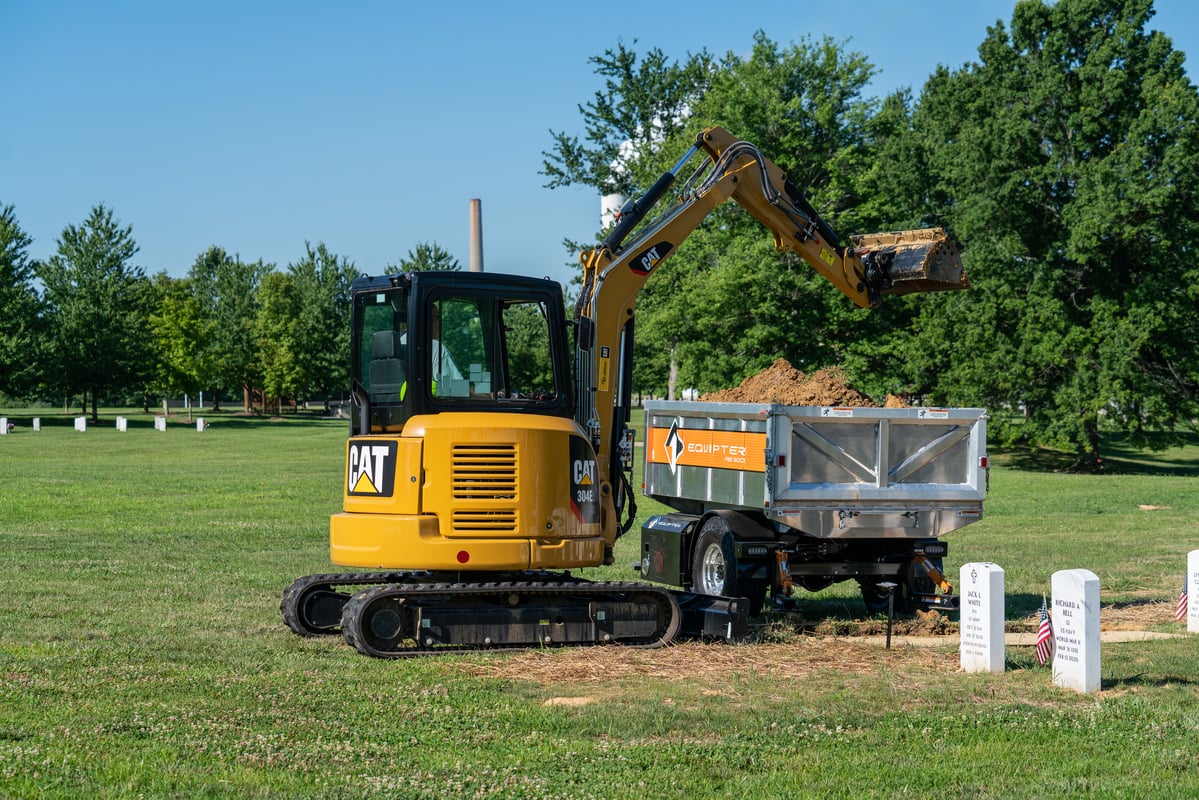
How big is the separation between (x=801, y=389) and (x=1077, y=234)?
31993 mm

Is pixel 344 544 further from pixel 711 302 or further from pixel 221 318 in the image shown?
pixel 221 318

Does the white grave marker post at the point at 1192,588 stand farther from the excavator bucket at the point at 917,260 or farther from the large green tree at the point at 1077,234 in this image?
the large green tree at the point at 1077,234

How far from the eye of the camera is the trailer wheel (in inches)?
537

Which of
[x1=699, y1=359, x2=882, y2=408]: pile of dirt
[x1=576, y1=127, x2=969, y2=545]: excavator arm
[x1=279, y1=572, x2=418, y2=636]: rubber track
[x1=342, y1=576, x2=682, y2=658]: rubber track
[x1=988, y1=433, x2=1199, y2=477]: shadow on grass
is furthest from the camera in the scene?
[x1=988, y1=433, x2=1199, y2=477]: shadow on grass

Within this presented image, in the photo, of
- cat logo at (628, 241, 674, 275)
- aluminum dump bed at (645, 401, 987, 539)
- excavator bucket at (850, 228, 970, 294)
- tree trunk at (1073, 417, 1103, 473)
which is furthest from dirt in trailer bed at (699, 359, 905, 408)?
tree trunk at (1073, 417, 1103, 473)

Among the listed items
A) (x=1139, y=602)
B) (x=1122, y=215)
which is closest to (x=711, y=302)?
(x=1122, y=215)

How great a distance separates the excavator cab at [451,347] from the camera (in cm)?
1165

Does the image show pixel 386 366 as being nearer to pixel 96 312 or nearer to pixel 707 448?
pixel 707 448

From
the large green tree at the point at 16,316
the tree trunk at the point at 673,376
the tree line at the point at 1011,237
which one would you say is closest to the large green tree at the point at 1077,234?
the tree line at the point at 1011,237

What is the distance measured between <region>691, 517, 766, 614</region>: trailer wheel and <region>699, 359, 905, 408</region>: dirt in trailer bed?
159cm

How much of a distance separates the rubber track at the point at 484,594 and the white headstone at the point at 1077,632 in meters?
3.37

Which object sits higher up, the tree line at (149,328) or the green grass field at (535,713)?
the tree line at (149,328)

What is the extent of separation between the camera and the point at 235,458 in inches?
1900

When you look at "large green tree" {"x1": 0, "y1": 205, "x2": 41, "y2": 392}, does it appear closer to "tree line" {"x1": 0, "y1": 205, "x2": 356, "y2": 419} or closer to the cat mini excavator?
"tree line" {"x1": 0, "y1": 205, "x2": 356, "y2": 419}
